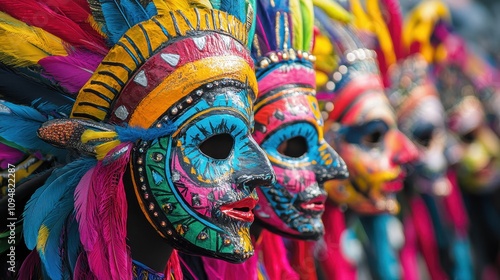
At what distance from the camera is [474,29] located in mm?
6473

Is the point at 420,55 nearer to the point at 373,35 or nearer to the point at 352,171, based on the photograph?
the point at 373,35

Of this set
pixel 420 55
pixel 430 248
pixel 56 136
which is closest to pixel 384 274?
pixel 430 248

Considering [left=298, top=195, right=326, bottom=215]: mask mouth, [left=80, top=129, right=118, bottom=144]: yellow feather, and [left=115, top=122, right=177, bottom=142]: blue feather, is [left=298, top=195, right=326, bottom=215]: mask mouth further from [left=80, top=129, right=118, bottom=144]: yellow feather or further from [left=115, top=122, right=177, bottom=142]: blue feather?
[left=80, top=129, right=118, bottom=144]: yellow feather

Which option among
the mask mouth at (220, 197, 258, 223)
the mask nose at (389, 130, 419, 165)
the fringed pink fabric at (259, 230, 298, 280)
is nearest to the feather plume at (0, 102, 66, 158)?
the mask mouth at (220, 197, 258, 223)

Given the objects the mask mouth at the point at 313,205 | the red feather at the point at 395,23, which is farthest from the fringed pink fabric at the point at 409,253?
the mask mouth at the point at 313,205

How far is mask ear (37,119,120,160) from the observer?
101 inches

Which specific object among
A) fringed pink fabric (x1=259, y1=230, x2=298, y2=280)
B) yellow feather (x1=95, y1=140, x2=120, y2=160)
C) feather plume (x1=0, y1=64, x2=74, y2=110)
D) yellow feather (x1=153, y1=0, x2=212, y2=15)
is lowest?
fringed pink fabric (x1=259, y1=230, x2=298, y2=280)

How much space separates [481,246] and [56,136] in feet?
13.8

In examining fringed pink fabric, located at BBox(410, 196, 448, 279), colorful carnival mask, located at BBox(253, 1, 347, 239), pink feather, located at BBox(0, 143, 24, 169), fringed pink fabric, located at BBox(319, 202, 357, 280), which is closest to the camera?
pink feather, located at BBox(0, 143, 24, 169)

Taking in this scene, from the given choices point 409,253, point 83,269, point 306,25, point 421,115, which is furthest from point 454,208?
point 83,269

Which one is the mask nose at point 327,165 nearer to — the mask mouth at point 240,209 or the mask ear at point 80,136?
the mask mouth at point 240,209

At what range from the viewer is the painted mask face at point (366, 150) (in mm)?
4160

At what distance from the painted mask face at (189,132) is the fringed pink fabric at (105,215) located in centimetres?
7

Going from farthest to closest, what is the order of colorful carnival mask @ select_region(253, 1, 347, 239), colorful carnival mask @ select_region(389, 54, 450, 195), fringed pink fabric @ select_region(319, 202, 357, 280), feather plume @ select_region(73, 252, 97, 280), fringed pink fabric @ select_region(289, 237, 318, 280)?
colorful carnival mask @ select_region(389, 54, 450, 195), fringed pink fabric @ select_region(319, 202, 357, 280), fringed pink fabric @ select_region(289, 237, 318, 280), colorful carnival mask @ select_region(253, 1, 347, 239), feather plume @ select_region(73, 252, 97, 280)
